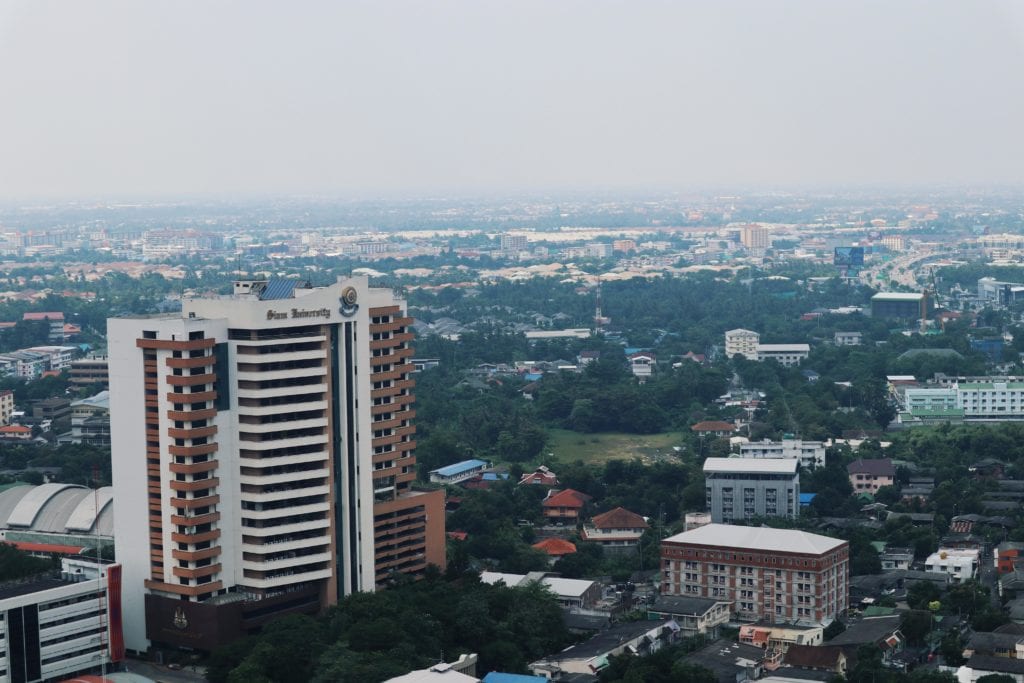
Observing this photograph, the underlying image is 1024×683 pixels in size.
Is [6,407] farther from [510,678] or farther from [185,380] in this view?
[510,678]

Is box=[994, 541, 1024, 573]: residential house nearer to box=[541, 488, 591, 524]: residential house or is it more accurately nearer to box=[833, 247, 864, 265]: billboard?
box=[541, 488, 591, 524]: residential house

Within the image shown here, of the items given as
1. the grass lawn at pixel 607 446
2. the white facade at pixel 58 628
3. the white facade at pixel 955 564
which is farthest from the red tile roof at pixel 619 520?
the white facade at pixel 58 628

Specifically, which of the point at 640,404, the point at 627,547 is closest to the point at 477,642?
the point at 627,547

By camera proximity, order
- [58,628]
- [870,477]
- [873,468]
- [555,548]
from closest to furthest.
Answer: [58,628], [555,548], [870,477], [873,468]

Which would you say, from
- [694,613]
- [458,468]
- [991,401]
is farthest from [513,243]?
[694,613]

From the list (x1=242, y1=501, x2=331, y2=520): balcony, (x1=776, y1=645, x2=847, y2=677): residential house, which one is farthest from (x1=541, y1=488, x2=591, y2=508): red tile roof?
(x1=776, y1=645, x2=847, y2=677): residential house

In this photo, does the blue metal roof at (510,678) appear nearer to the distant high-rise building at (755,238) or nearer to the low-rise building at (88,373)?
the low-rise building at (88,373)

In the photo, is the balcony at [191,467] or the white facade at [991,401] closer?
the balcony at [191,467]

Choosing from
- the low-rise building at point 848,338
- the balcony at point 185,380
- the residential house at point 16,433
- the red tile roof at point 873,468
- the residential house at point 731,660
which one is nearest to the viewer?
the residential house at point 731,660
